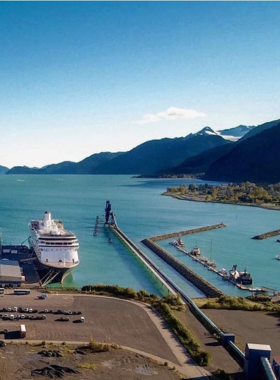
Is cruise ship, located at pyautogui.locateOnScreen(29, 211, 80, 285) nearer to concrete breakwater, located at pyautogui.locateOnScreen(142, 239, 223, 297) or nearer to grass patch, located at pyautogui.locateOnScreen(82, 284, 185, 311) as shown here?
grass patch, located at pyautogui.locateOnScreen(82, 284, 185, 311)

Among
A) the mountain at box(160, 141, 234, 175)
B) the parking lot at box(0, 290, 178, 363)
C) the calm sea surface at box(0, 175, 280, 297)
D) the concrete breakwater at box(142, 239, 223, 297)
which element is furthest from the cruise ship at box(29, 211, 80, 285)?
the mountain at box(160, 141, 234, 175)

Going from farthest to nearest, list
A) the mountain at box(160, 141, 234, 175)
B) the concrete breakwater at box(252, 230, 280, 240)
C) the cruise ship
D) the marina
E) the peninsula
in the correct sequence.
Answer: the mountain at box(160, 141, 234, 175)
the peninsula
the concrete breakwater at box(252, 230, 280, 240)
the cruise ship
the marina

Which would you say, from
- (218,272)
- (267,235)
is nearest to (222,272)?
(218,272)

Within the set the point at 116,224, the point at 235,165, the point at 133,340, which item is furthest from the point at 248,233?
the point at 235,165

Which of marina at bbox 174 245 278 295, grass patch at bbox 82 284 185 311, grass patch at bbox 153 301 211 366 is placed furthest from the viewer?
marina at bbox 174 245 278 295

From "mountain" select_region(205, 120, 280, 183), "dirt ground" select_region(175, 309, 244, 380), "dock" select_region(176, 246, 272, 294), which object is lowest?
"dock" select_region(176, 246, 272, 294)

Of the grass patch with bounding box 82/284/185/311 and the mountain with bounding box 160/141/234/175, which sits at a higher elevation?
the mountain with bounding box 160/141/234/175

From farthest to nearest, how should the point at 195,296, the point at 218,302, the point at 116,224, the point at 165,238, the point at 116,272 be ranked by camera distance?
the point at 116,224
the point at 165,238
the point at 116,272
the point at 195,296
the point at 218,302

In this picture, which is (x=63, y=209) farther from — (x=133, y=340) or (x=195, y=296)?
(x=133, y=340)
